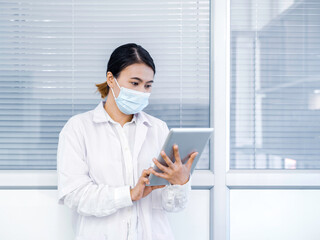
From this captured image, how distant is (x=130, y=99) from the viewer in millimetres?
1394

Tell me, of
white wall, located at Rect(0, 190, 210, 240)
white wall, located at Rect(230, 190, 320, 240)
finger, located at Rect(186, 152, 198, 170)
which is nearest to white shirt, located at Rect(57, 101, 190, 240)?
finger, located at Rect(186, 152, 198, 170)

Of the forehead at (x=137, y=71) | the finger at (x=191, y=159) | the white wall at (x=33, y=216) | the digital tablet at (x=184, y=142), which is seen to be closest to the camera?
the digital tablet at (x=184, y=142)

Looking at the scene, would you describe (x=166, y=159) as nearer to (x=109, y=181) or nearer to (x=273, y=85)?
(x=109, y=181)

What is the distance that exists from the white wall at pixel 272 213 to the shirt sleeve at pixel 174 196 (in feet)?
1.85

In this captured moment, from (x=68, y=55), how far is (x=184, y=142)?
982 millimetres

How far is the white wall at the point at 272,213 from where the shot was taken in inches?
71.8

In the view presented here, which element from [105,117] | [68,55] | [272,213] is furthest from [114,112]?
[272,213]

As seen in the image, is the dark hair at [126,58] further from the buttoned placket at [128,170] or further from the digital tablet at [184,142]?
the digital tablet at [184,142]

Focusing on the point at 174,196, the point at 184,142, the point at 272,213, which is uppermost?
the point at 184,142

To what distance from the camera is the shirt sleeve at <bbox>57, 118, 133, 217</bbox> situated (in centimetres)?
127

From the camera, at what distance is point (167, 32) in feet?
5.96

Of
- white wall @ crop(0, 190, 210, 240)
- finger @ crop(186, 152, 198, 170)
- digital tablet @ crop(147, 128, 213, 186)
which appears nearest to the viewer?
digital tablet @ crop(147, 128, 213, 186)

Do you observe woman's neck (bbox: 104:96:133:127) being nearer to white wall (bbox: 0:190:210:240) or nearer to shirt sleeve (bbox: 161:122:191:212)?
shirt sleeve (bbox: 161:122:191:212)

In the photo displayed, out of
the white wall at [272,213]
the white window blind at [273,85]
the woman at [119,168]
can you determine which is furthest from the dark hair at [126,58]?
the white wall at [272,213]
